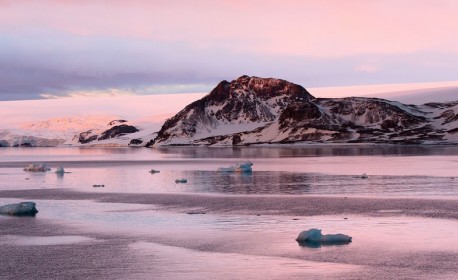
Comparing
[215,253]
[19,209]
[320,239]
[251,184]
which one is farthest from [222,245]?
[251,184]

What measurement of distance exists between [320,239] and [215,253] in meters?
4.25

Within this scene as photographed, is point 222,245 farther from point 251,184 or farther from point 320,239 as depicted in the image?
point 251,184

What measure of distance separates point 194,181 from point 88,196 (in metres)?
15.2

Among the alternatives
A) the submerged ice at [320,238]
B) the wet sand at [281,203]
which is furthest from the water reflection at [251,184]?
the submerged ice at [320,238]

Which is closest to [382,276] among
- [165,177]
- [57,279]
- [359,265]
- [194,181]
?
[359,265]

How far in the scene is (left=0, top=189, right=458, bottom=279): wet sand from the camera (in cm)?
2119

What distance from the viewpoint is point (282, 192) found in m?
48.1

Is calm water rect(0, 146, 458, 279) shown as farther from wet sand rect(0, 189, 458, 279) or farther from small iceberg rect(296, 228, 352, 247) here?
small iceberg rect(296, 228, 352, 247)

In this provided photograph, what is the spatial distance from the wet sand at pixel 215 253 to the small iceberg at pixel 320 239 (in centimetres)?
39

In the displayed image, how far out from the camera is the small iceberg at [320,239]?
26000mm

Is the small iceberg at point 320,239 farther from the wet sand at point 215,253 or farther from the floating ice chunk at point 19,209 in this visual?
the floating ice chunk at point 19,209

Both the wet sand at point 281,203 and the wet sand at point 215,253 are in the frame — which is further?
the wet sand at point 281,203

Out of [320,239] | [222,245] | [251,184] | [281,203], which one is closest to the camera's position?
[222,245]

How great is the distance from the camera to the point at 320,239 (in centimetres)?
2612
